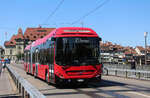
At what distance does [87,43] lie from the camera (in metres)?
15.1

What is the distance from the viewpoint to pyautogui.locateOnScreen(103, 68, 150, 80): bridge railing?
23.3 m

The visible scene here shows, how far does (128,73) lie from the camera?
26344 mm

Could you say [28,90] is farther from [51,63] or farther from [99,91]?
[51,63]

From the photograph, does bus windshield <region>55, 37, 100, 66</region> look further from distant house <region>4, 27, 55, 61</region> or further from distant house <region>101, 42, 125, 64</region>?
distant house <region>4, 27, 55, 61</region>

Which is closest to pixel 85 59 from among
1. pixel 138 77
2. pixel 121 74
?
pixel 138 77

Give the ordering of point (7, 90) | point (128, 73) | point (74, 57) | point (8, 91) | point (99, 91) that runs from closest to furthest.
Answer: point (99, 91)
point (74, 57)
point (8, 91)
point (7, 90)
point (128, 73)

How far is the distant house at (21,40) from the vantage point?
559 ft

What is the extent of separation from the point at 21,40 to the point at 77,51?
16119 centimetres

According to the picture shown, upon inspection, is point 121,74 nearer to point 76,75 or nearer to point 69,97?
point 76,75

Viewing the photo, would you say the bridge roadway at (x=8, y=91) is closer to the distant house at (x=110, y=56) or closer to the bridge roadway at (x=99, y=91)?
the bridge roadway at (x=99, y=91)

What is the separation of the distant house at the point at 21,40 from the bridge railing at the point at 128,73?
13999 cm

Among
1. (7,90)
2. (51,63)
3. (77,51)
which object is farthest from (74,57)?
(7,90)

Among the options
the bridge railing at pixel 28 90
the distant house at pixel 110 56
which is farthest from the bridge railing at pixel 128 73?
the bridge railing at pixel 28 90

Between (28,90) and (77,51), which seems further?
(77,51)
